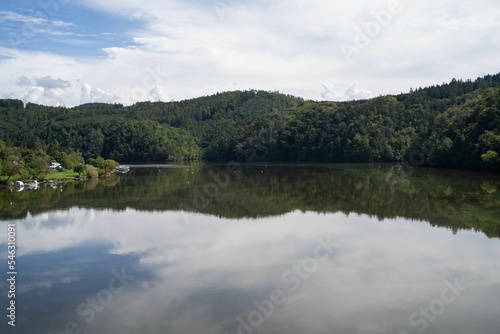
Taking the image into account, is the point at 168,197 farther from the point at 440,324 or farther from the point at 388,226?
the point at 440,324

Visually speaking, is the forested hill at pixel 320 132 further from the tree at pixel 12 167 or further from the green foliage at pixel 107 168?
the tree at pixel 12 167

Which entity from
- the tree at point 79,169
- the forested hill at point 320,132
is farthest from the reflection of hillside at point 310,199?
the forested hill at point 320,132

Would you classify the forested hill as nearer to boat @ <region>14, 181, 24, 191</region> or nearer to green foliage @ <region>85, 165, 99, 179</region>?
green foliage @ <region>85, 165, 99, 179</region>

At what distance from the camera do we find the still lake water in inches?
471

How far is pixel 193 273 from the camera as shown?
15984 mm

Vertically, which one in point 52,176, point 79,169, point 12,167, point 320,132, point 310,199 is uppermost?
point 320,132

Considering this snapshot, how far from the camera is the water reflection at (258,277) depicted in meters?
11.9

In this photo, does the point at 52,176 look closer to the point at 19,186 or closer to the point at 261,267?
the point at 19,186

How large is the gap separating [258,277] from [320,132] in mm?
95176

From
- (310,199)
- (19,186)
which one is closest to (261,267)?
(310,199)

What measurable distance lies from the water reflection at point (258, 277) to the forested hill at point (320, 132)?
3809cm

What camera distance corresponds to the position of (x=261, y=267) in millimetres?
16547

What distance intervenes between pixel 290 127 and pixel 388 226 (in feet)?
303

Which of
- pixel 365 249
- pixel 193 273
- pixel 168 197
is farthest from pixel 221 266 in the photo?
pixel 168 197
